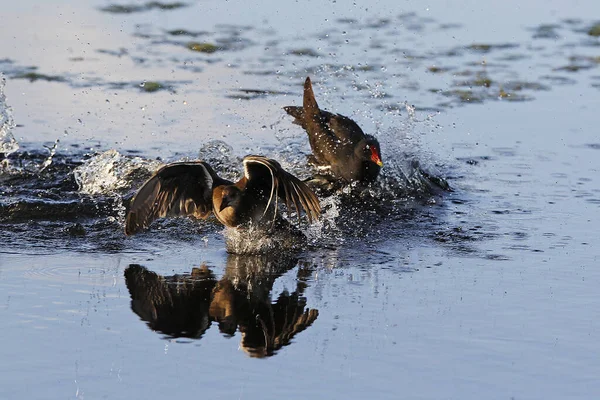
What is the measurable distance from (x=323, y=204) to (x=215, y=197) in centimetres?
128

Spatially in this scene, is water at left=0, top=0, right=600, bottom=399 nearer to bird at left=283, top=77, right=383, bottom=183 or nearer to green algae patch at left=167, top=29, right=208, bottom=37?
green algae patch at left=167, top=29, right=208, bottom=37

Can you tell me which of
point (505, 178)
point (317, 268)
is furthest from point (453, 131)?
point (317, 268)

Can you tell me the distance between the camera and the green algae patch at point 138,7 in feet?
48.8

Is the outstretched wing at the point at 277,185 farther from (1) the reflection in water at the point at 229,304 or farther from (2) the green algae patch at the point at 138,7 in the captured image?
(2) the green algae patch at the point at 138,7

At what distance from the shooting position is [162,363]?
5.45 meters

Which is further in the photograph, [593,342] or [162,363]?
[593,342]

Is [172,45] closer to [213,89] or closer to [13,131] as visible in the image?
[213,89]

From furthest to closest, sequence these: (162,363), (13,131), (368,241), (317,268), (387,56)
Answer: (387,56), (13,131), (368,241), (317,268), (162,363)

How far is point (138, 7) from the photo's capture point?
1523 cm

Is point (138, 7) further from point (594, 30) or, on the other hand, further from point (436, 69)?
point (594, 30)

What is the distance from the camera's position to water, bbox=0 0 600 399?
553cm

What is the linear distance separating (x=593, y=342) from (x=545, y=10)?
1051cm

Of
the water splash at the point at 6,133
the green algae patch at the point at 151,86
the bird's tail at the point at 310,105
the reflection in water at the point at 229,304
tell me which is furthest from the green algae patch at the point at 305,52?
the reflection in water at the point at 229,304

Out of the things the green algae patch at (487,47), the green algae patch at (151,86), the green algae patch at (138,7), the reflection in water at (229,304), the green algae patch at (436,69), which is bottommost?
the reflection in water at (229,304)
